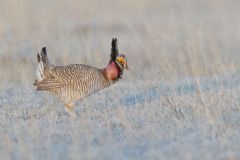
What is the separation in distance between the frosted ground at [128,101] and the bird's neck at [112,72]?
31cm

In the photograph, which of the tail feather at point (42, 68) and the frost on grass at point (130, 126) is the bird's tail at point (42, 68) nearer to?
the tail feather at point (42, 68)

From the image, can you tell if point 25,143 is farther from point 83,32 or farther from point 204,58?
point 83,32

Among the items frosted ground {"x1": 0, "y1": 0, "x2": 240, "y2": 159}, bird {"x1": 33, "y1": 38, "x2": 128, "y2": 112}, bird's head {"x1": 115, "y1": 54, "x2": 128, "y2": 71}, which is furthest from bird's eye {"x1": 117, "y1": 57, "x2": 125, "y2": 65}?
frosted ground {"x1": 0, "y1": 0, "x2": 240, "y2": 159}

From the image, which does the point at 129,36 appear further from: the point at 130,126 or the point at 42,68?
the point at 130,126

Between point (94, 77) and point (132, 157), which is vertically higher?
point (94, 77)

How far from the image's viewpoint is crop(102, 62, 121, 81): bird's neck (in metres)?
7.97

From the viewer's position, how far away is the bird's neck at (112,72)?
7.97 meters

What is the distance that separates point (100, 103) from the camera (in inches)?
323

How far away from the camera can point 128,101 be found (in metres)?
8.28

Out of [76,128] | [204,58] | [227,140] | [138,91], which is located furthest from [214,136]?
[204,58]

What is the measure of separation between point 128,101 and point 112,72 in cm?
49

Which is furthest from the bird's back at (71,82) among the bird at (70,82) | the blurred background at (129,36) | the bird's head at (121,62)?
the blurred background at (129,36)

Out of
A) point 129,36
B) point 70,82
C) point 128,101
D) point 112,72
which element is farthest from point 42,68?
point 129,36

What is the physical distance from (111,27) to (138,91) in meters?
8.42
